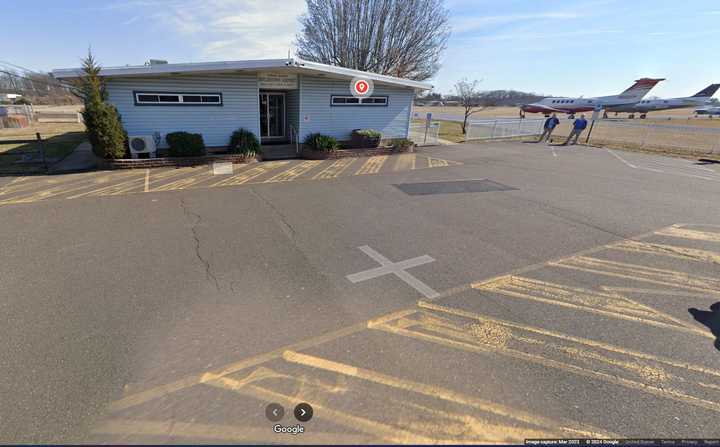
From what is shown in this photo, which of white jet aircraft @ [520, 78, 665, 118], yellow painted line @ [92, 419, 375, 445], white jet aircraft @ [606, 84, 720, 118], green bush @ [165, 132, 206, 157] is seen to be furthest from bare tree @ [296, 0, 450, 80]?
white jet aircraft @ [606, 84, 720, 118]

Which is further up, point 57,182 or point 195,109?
point 195,109

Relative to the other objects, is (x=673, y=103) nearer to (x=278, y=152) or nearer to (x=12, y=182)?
A: (x=278, y=152)

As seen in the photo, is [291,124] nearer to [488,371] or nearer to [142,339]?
[142,339]

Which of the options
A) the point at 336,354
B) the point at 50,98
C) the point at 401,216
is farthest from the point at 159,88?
the point at 50,98

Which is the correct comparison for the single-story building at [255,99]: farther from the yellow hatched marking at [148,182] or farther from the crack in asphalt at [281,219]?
the crack in asphalt at [281,219]

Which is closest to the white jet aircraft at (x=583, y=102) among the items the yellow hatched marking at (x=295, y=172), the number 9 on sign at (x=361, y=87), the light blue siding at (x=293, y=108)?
the number 9 on sign at (x=361, y=87)

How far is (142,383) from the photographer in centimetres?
238

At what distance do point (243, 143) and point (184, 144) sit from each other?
1863mm

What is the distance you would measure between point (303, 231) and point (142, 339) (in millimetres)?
2856

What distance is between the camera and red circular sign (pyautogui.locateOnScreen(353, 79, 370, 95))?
1323cm

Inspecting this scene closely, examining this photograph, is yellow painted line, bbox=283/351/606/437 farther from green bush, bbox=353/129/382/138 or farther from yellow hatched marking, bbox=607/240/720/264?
green bush, bbox=353/129/382/138

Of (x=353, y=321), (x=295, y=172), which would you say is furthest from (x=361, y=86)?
(x=353, y=321)

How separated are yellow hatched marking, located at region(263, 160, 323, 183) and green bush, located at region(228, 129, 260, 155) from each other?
70.1 inches

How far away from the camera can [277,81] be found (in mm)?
12125
